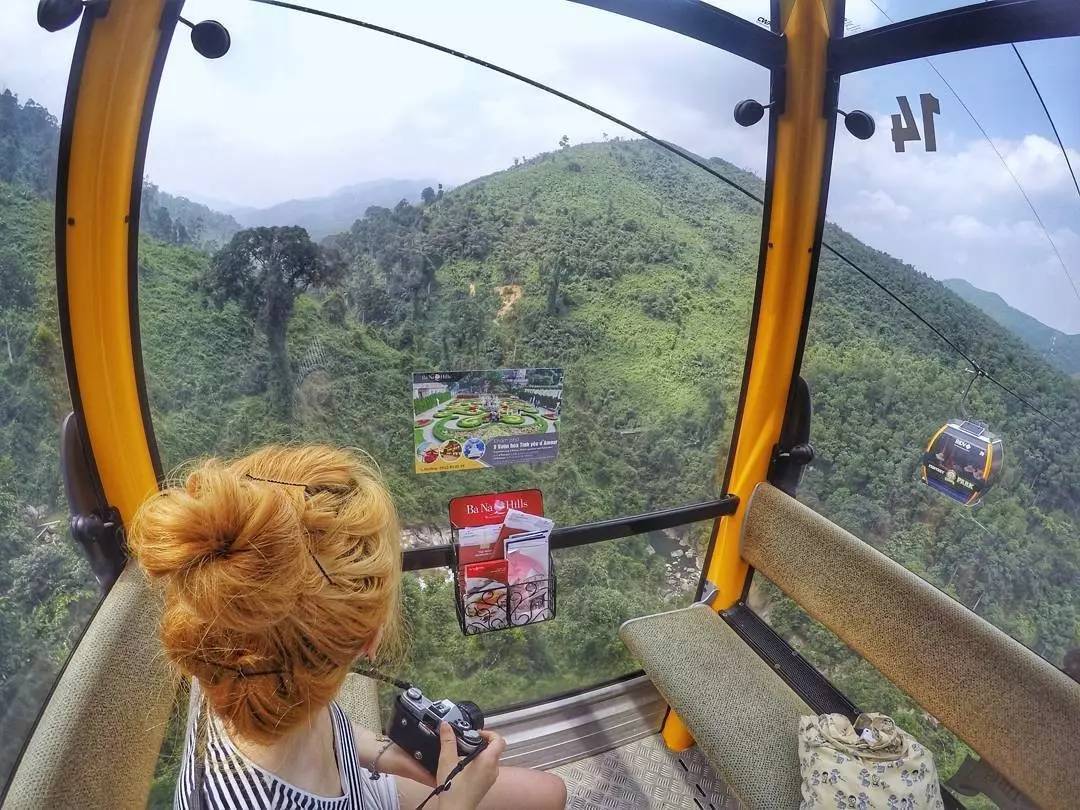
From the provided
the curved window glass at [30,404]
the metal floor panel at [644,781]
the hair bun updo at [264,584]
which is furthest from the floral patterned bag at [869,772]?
the curved window glass at [30,404]

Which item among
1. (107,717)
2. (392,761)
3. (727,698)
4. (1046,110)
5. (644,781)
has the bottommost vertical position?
(644,781)

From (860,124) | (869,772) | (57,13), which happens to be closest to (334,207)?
(57,13)

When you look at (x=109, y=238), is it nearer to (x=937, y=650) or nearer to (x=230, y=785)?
(x=230, y=785)

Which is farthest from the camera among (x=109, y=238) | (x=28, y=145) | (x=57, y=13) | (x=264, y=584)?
(x=109, y=238)

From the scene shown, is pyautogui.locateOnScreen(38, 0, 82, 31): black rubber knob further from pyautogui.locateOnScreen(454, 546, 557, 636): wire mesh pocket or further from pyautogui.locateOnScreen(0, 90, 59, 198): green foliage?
pyautogui.locateOnScreen(454, 546, 557, 636): wire mesh pocket

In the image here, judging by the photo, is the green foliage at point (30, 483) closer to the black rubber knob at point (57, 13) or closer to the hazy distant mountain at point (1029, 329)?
the black rubber knob at point (57, 13)

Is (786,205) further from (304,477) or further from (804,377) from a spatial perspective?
(304,477)

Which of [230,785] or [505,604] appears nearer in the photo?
[230,785]
